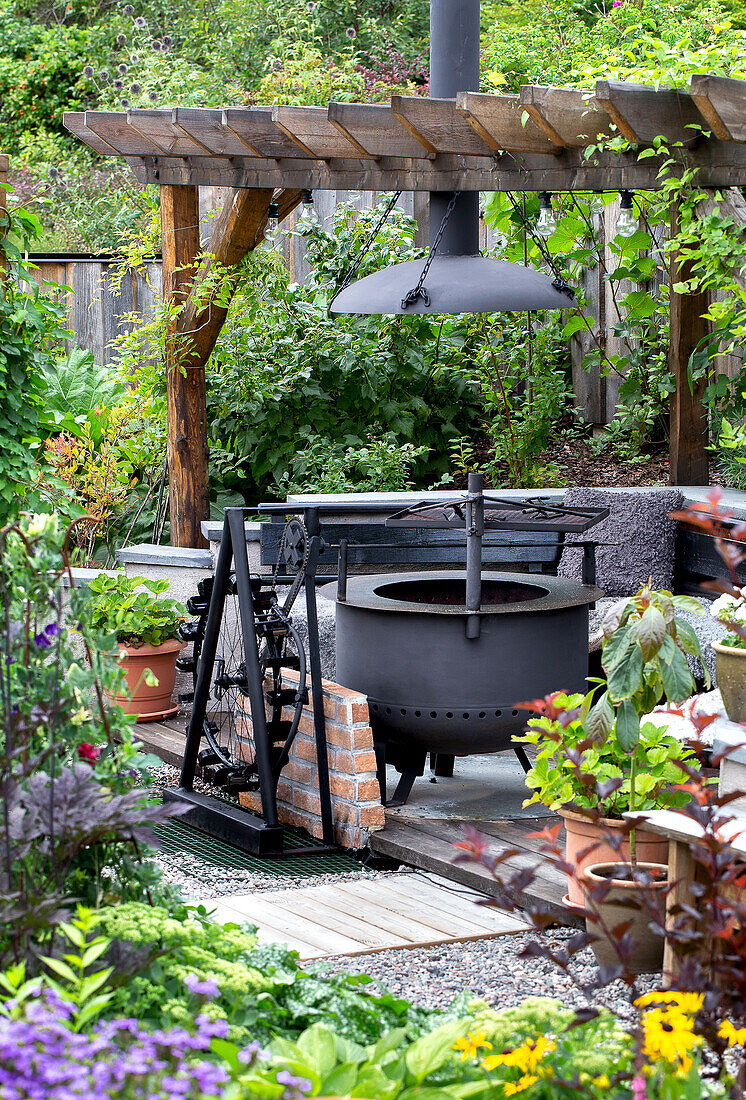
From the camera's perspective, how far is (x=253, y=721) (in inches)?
161

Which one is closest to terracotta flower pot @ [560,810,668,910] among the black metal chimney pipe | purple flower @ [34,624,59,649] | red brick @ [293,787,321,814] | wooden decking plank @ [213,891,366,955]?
wooden decking plank @ [213,891,366,955]

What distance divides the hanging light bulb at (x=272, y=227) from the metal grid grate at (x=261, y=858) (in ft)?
10.5

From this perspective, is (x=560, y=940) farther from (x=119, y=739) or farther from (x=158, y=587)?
(x=158, y=587)

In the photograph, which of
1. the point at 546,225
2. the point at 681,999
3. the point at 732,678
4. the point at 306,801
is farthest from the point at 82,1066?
the point at 546,225

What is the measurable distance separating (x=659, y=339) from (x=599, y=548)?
5.46 feet

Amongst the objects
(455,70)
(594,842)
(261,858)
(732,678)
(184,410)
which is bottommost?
(261,858)

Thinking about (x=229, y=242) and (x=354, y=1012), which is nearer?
(x=354, y=1012)

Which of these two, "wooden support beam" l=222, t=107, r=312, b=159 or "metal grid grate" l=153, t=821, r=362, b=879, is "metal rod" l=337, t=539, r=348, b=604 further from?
"wooden support beam" l=222, t=107, r=312, b=159

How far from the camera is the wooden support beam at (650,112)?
440 cm

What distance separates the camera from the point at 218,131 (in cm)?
561

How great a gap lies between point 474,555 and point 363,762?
2.45 ft

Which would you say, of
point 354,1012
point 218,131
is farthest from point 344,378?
point 354,1012

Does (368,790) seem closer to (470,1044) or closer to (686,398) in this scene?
(470,1044)

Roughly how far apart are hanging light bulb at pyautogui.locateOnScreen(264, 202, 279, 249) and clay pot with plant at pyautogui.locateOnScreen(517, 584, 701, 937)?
3656mm
